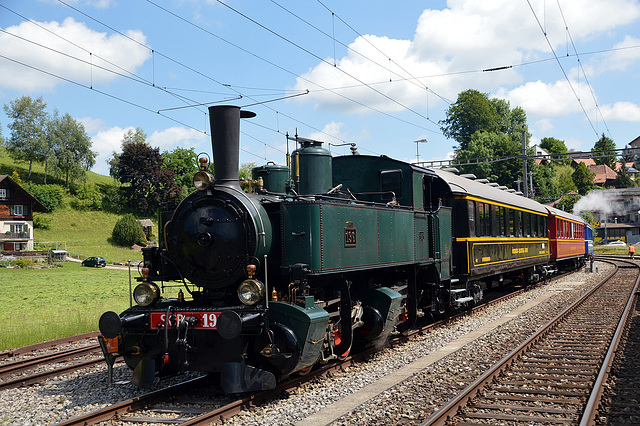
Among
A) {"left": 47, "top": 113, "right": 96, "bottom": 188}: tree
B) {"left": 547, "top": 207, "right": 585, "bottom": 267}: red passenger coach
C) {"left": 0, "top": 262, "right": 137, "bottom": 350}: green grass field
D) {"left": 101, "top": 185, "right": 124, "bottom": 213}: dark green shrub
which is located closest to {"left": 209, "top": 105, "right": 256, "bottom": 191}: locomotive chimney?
{"left": 0, "top": 262, "right": 137, "bottom": 350}: green grass field

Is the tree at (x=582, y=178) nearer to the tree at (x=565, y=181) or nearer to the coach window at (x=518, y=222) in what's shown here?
the tree at (x=565, y=181)

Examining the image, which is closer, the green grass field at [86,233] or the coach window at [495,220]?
the coach window at [495,220]

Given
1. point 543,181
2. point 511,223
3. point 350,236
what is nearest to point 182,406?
point 350,236

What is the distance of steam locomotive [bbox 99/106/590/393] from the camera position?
269 inches

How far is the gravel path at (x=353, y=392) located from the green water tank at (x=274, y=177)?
114 inches

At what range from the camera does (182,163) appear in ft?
242

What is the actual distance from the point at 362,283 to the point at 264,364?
275 centimetres

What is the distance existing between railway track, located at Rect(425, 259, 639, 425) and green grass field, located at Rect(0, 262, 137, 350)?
900 centimetres

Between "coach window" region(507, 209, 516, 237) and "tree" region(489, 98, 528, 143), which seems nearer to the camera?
"coach window" region(507, 209, 516, 237)

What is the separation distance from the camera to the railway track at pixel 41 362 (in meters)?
8.25

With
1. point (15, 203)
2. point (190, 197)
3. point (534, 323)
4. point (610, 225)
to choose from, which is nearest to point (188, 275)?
point (190, 197)

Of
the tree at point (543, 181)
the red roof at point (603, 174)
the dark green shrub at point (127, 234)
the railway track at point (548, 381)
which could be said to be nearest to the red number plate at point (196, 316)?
the railway track at point (548, 381)

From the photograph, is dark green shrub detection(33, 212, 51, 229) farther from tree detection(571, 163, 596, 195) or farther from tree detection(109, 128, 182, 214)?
tree detection(571, 163, 596, 195)

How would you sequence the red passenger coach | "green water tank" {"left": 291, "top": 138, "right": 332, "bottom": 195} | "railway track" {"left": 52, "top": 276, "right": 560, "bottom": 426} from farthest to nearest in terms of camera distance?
the red passenger coach, "green water tank" {"left": 291, "top": 138, "right": 332, "bottom": 195}, "railway track" {"left": 52, "top": 276, "right": 560, "bottom": 426}
